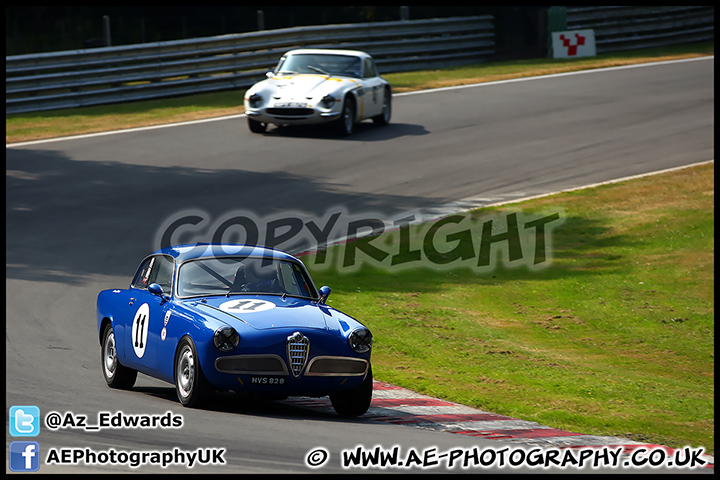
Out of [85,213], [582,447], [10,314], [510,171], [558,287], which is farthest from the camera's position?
[510,171]

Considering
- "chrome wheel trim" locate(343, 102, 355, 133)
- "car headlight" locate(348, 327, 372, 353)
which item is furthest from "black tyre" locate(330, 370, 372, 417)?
"chrome wheel trim" locate(343, 102, 355, 133)

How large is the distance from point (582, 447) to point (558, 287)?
692 cm

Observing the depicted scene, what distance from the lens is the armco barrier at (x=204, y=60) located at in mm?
26250

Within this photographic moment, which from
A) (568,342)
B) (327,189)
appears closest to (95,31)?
(327,189)

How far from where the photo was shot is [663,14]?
38.0m

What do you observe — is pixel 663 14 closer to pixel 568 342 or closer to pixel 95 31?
pixel 95 31

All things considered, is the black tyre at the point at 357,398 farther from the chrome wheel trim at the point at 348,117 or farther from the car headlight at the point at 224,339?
the chrome wheel trim at the point at 348,117

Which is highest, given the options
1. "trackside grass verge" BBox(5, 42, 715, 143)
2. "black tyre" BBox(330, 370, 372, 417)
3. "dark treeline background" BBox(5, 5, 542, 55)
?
"dark treeline background" BBox(5, 5, 542, 55)

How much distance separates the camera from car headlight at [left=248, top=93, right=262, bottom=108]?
22.4m

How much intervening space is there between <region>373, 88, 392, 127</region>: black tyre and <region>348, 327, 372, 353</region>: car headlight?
1631cm

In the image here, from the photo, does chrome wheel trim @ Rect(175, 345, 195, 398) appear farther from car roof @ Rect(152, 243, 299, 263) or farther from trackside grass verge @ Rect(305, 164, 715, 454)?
trackside grass verge @ Rect(305, 164, 715, 454)

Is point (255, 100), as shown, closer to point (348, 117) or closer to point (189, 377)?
point (348, 117)

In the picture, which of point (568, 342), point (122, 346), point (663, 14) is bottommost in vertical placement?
point (568, 342)

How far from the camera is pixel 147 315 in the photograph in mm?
9234
